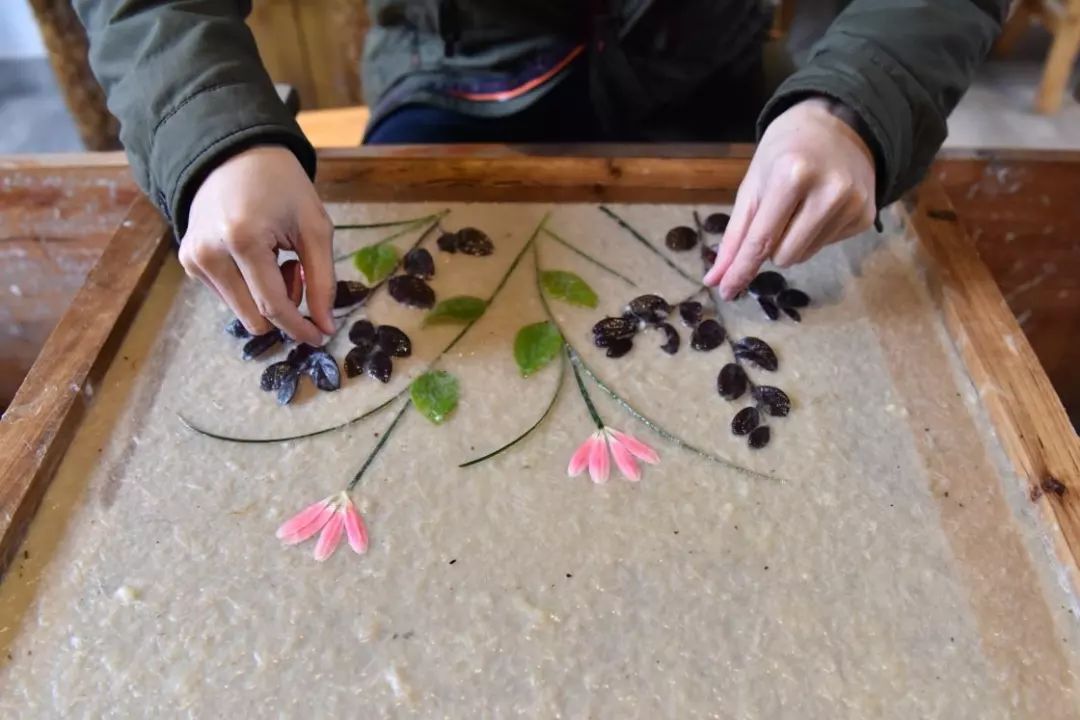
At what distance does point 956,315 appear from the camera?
599 mm

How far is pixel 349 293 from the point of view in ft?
2.06

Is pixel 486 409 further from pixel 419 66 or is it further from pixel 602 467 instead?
pixel 419 66

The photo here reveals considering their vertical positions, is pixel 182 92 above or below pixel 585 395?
above

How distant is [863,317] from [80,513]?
505 millimetres

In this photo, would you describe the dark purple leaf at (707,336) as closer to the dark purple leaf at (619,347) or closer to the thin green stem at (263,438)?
the dark purple leaf at (619,347)

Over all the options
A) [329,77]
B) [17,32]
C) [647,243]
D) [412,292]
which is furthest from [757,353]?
[17,32]

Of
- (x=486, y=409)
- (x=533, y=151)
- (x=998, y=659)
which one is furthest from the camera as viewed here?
(x=533, y=151)

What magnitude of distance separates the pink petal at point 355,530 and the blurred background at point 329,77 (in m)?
0.69

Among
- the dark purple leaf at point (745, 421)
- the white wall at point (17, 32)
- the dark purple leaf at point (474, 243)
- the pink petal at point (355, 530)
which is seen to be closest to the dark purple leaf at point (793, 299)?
the dark purple leaf at point (745, 421)

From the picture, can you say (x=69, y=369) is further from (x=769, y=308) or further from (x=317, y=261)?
(x=769, y=308)

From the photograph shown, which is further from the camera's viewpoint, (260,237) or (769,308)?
(769,308)

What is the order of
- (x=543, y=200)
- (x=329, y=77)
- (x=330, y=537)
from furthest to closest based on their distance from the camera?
(x=329, y=77), (x=543, y=200), (x=330, y=537)

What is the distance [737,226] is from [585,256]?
5.3 inches

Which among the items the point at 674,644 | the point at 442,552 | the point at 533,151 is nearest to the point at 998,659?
the point at 674,644
